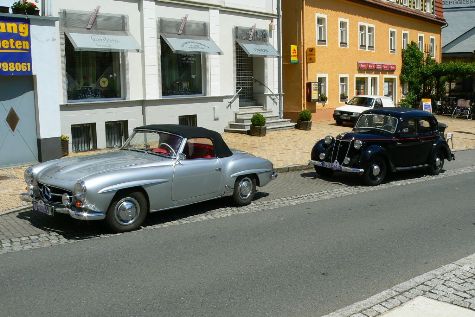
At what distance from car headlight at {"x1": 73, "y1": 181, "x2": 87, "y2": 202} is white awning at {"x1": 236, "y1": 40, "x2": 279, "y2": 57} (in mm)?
14600

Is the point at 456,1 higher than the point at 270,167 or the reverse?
higher

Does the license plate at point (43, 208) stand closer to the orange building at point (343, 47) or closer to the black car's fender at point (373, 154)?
the black car's fender at point (373, 154)

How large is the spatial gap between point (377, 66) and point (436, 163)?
18.6 m

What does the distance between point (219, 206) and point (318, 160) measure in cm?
379

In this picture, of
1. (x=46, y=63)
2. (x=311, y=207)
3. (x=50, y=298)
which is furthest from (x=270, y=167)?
(x=46, y=63)

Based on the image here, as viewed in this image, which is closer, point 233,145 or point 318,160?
point 318,160

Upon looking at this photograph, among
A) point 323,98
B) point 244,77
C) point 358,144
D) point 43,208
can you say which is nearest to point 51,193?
point 43,208

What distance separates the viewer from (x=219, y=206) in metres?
9.98

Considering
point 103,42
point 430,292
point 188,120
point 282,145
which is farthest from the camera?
point 188,120

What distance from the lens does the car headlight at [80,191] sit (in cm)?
742

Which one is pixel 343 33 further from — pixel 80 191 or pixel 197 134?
pixel 80 191

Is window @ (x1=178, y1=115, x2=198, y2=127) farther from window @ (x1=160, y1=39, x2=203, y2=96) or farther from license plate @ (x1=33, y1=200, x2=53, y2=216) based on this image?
license plate @ (x1=33, y1=200, x2=53, y2=216)

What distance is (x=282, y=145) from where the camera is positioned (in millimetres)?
18219

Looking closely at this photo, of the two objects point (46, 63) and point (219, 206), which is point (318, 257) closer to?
point (219, 206)
